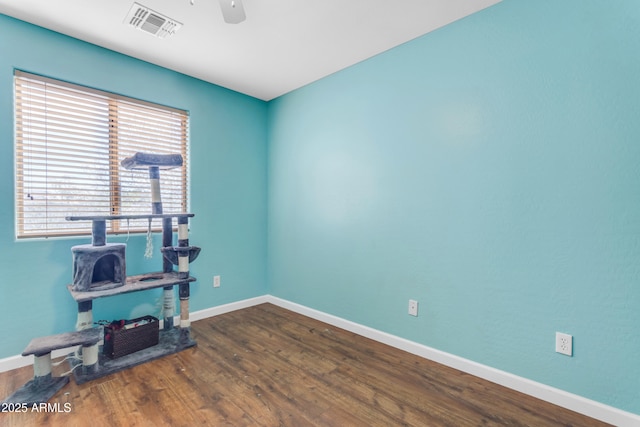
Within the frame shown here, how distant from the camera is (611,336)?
162 cm

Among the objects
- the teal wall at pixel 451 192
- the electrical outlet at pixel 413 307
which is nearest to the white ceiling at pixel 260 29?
the teal wall at pixel 451 192

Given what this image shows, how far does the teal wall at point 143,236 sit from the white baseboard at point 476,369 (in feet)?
0.35

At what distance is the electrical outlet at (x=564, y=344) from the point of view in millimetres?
1732

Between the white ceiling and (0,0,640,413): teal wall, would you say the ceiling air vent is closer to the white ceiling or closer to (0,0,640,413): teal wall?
the white ceiling

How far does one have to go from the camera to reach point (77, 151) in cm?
238

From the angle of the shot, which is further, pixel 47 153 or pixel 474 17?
pixel 47 153

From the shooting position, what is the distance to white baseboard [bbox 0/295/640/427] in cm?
163

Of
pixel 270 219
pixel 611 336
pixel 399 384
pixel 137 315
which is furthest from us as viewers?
pixel 270 219

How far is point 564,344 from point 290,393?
1.65m

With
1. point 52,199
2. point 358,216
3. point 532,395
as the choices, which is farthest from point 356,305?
point 52,199

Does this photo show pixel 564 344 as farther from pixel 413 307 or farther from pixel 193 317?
pixel 193 317

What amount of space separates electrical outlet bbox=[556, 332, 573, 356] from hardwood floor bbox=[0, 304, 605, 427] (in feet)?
1.07

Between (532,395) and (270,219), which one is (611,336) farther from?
(270,219)

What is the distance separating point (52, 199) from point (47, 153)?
0.35 meters
